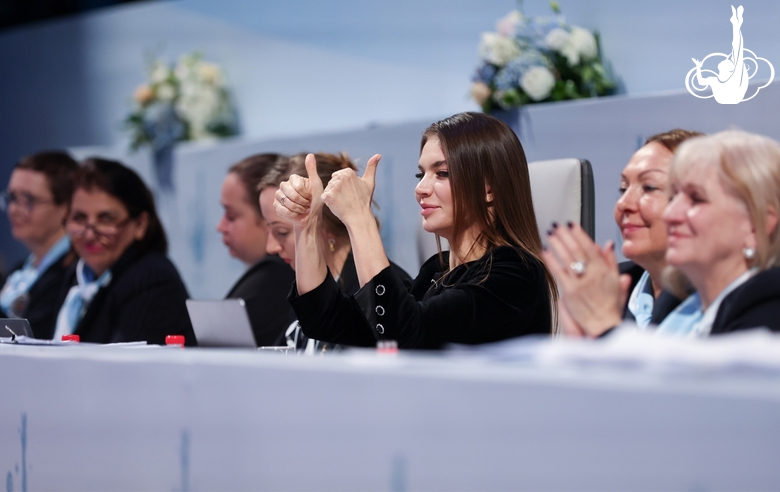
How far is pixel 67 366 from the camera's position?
5.01ft

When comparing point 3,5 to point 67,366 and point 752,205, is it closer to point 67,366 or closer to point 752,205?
point 67,366

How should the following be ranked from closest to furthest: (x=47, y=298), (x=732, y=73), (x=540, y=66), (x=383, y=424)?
1. (x=383, y=424)
2. (x=732, y=73)
3. (x=540, y=66)
4. (x=47, y=298)

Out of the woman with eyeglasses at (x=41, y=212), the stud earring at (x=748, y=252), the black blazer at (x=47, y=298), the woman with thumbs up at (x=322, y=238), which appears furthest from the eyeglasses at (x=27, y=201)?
the stud earring at (x=748, y=252)

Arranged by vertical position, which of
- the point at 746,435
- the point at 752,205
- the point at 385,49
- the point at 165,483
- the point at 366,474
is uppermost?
the point at 385,49

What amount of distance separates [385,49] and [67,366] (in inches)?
102

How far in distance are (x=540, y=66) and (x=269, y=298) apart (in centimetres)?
108

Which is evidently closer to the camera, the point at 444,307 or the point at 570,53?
the point at 444,307

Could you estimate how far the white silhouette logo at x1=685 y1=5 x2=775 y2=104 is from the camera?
2.38m

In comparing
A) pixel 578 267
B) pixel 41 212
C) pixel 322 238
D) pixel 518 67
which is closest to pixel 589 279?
pixel 578 267

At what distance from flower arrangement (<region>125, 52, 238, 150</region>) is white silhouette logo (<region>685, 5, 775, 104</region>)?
234 cm

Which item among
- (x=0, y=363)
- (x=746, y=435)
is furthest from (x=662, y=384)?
(x=0, y=363)

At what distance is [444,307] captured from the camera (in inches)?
70.0

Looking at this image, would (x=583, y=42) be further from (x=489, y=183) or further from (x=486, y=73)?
(x=489, y=183)

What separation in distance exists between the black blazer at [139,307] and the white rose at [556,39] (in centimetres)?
137
